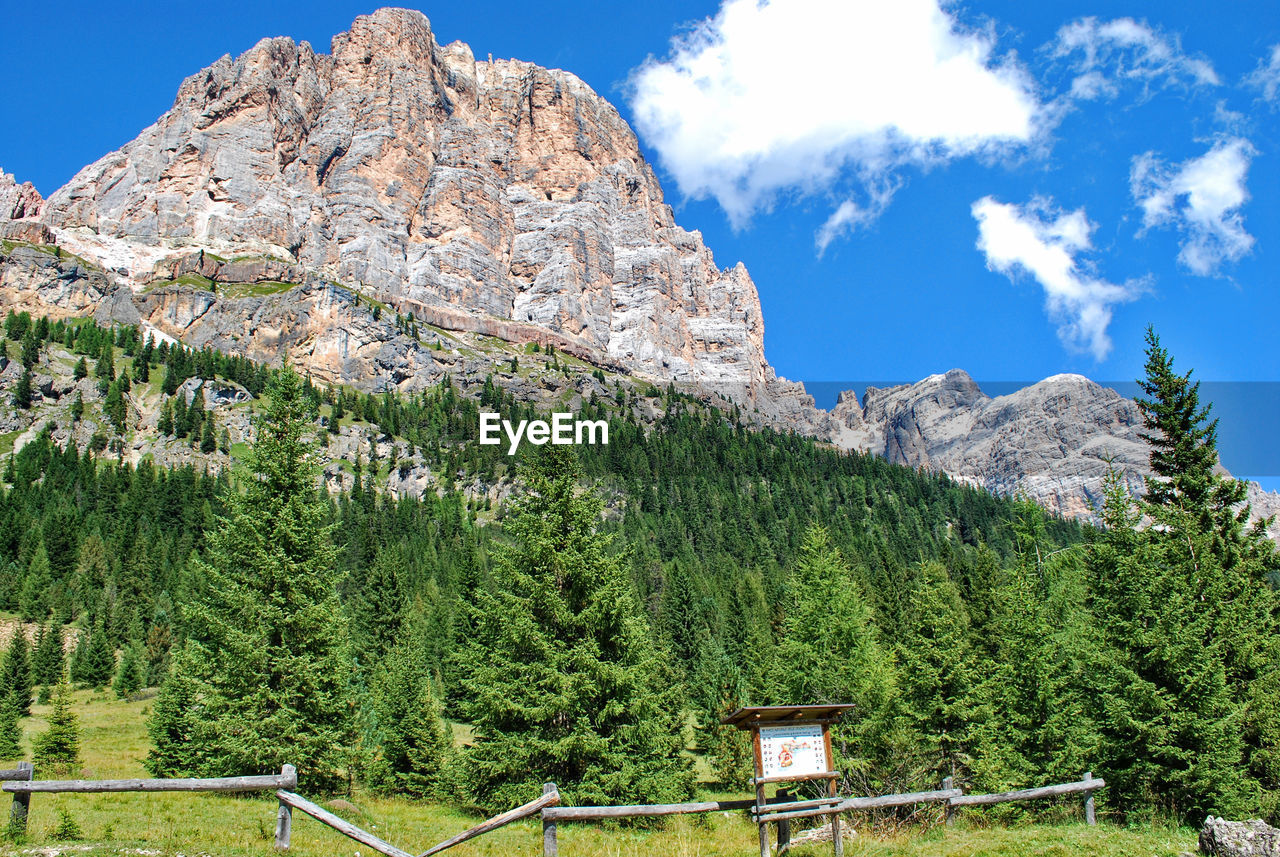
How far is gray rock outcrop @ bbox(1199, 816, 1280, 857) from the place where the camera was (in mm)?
11203

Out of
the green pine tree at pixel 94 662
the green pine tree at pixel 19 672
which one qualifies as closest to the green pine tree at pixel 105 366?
the green pine tree at pixel 94 662

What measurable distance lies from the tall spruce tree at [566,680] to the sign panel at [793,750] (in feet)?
23.0

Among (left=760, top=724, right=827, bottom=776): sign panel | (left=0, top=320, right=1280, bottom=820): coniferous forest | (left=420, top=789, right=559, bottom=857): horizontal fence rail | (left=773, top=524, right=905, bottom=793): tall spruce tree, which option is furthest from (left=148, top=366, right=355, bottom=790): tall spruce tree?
(left=773, top=524, right=905, bottom=793): tall spruce tree

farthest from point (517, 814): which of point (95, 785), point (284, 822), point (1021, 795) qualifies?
Result: point (1021, 795)

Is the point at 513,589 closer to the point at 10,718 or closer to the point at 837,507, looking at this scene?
the point at 10,718

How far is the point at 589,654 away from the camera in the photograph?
19266 millimetres

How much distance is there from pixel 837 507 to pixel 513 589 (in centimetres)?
11049

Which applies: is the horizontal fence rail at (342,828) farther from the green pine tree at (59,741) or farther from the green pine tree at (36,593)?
the green pine tree at (36,593)

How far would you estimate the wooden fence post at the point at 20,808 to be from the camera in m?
10.9

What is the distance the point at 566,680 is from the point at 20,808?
10733mm

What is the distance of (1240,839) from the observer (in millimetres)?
11422

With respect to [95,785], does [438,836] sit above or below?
below

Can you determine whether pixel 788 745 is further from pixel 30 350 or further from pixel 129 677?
pixel 30 350

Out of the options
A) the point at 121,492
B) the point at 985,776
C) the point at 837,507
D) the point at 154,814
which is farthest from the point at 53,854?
the point at 837,507
